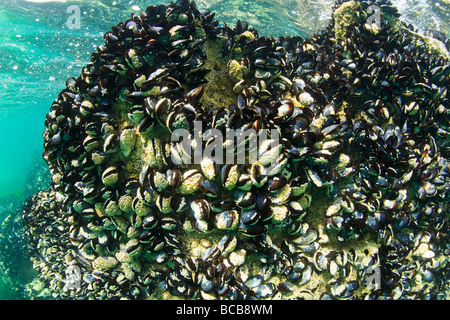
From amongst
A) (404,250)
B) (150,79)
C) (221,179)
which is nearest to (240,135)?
(221,179)

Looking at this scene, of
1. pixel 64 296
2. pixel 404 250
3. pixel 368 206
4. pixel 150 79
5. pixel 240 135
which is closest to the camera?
pixel 240 135

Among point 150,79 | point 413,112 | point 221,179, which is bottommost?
point 221,179

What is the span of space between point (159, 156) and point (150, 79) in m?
0.95

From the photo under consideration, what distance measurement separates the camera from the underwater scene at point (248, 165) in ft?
9.41

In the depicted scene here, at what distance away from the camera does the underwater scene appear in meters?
2.87

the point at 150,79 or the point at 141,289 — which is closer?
the point at 150,79

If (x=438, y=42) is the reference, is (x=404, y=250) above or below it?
below

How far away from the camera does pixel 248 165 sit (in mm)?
2900

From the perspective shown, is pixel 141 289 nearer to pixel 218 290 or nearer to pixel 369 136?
pixel 218 290

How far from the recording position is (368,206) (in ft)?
10.5

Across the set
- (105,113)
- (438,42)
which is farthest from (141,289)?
(438,42)

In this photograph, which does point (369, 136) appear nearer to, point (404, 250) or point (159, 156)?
point (404, 250)

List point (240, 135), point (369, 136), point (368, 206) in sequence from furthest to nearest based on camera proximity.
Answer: point (369, 136), point (368, 206), point (240, 135)

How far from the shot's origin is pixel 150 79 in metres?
2.99
